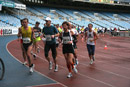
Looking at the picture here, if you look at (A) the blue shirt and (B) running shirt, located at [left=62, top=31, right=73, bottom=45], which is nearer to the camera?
(B) running shirt, located at [left=62, top=31, right=73, bottom=45]

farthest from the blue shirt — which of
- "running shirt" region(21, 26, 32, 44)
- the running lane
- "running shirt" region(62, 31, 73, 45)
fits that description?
the running lane

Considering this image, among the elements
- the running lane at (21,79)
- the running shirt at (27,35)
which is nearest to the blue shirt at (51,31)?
the running shirt at (27,35)

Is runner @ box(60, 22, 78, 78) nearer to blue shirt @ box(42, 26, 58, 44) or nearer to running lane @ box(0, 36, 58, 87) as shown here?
blue shirt @ box(42, 26, 58, 44)

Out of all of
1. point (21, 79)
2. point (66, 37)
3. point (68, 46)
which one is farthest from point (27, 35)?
point (21, 79)

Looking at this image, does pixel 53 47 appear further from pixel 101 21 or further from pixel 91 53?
pixel 101 21

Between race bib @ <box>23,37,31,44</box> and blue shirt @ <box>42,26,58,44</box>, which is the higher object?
blue shirt @ <box>42,26,58,44</box>

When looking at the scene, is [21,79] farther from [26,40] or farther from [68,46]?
[68,46]

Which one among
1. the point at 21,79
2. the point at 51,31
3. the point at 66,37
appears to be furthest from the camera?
the point at 51,31

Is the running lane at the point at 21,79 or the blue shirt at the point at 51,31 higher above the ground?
the blue shirt at the point at 51,31

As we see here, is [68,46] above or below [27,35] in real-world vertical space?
below

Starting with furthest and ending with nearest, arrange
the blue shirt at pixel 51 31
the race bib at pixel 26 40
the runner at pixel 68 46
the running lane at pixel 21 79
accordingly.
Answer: the blue shirt at pixel 51 31 < the race bib at pixel 26 40 < the runner at pixel 68 46 < the running lane at pixel 21 79

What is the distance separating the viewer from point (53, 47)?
28.5 ft

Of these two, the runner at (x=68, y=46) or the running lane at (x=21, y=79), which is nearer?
the running lane at (x=21, y=79)

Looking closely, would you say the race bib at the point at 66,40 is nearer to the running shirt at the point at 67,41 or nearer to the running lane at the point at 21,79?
the running shirt at the point at 67,41
